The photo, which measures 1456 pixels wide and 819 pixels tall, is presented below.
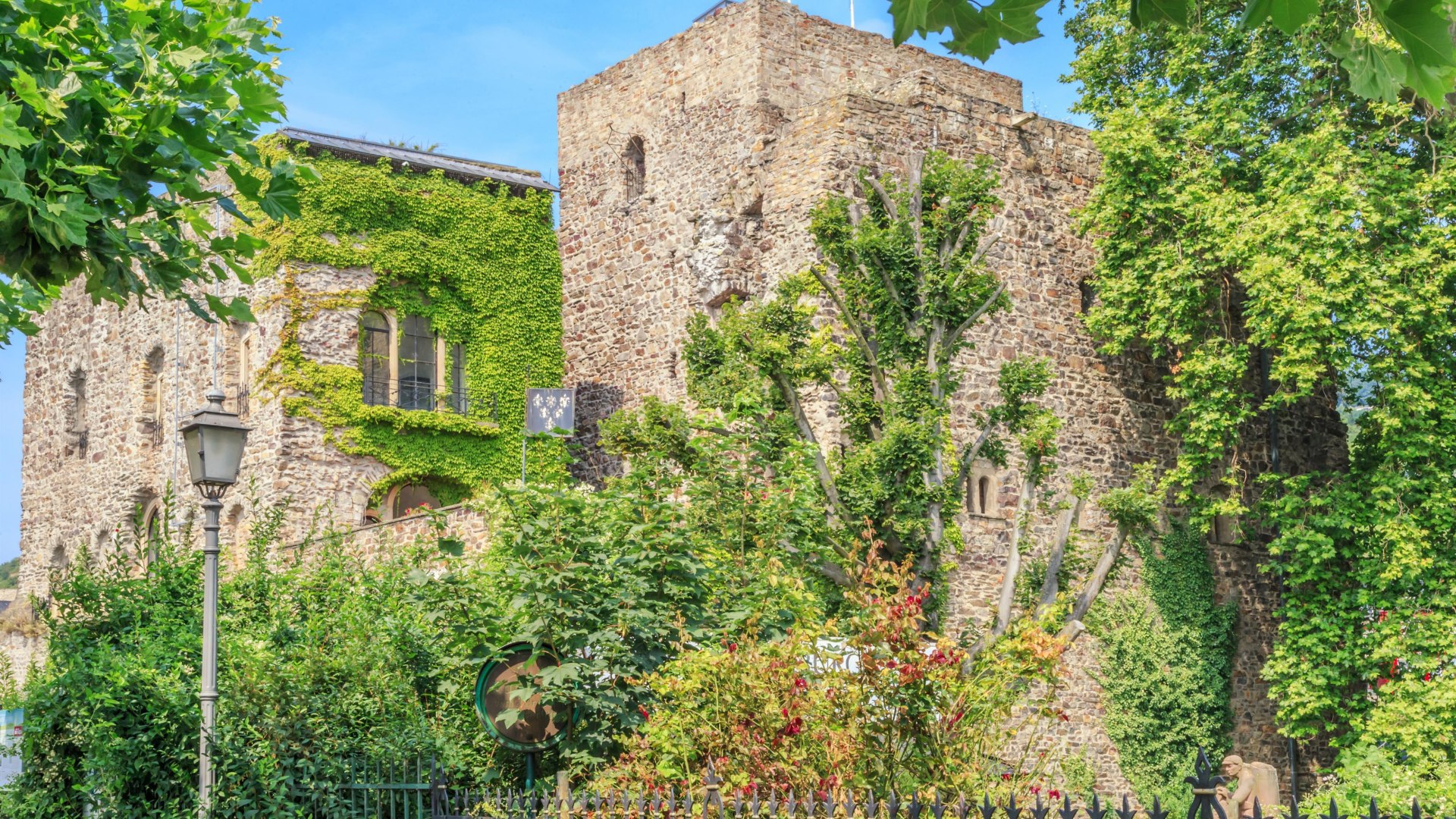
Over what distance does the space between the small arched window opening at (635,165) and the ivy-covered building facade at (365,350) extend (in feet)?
6.51

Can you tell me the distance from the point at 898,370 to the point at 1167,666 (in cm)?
749

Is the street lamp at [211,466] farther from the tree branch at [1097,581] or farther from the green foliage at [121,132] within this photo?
the tree branch at [1097,581]

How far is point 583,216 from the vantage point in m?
23.6

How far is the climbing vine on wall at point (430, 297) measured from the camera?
2189 centimetres

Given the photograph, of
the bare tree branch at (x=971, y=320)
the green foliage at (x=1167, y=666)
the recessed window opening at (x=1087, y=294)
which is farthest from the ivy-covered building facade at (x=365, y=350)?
the bare tree branch at (x=971, y=320)

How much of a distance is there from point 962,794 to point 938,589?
7.39 meters

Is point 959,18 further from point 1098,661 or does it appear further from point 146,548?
point 1098,661

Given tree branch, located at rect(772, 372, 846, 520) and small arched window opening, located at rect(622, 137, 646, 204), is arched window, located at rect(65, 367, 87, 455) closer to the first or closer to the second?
small arched window opening, located at rect(622, 137, 646, 204)

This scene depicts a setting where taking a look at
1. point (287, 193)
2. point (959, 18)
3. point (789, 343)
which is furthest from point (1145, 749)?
point (959, 18)

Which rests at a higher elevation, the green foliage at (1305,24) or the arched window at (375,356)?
the arched window at (375,356)

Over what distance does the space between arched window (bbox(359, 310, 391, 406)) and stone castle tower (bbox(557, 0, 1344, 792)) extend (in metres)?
2.68

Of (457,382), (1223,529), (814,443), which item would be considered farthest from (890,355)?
(457,382)

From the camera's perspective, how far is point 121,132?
6684mm

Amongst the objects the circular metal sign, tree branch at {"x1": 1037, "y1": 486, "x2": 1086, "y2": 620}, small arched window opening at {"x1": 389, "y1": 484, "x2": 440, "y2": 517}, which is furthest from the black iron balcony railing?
the circular metal sign
